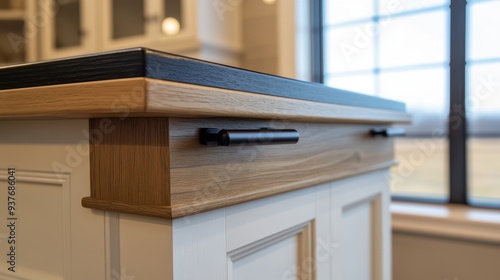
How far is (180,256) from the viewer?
390 millimetres

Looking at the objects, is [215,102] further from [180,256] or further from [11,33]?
[11,33]

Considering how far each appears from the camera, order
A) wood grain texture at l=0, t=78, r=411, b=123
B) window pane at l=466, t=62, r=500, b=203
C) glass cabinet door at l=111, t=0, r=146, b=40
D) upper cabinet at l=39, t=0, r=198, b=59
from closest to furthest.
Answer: wood grain texture at l=0, t=78, r=411, b=123, window pane at l=466, t=62, r=500, b=203, upper cabinet at l=39, t=0, r=198, b=59, glass cabinet door at l=111, t=0, r=146, b=40

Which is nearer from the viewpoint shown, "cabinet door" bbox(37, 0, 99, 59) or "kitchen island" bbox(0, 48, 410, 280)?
"kitchen island" bbox(0, 48, 410, 280)

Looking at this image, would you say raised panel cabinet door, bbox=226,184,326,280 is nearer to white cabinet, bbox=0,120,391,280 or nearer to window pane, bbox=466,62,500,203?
white cabinet, bbox=0,120,391,280

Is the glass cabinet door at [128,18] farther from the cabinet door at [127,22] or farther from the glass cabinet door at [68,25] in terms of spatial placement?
the glass cabinet door at [68,25]

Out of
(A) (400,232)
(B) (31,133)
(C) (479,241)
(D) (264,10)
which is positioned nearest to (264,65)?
(D) (264,10)

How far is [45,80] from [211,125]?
0.59 ft

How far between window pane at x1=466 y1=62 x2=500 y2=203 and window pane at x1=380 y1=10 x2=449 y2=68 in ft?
0.49

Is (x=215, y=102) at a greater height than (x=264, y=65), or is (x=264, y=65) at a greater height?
(x=264, y=65)

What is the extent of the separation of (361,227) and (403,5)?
112 centimetres

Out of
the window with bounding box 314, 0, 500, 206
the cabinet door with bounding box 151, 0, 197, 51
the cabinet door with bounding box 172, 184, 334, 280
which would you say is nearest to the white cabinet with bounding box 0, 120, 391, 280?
the cabinet door with bounding box 172, 184, 334, 280

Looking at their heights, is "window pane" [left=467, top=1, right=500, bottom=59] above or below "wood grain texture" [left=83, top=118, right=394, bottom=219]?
above

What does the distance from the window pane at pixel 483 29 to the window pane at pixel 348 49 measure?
37 centimetres

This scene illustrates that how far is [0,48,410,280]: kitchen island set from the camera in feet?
1.19
